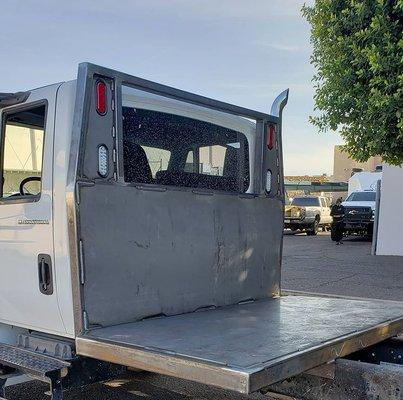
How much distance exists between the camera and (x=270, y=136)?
15.1 feet

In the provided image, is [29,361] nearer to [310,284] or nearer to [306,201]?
[310,284]

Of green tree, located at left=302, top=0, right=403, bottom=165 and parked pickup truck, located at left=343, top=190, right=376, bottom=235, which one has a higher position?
green tree, located at left=302, top=0, right=403, bottom=165

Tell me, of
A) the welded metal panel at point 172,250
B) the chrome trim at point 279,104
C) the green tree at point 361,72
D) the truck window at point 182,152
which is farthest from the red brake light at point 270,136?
the green tree at point 361,72

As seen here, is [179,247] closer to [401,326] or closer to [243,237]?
[243,237]

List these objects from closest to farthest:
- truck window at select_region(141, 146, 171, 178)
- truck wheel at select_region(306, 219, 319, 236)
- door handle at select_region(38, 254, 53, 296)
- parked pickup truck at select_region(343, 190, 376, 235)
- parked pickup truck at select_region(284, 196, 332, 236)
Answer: door handle at select_region(38, 254, 53, 296), truck window at select_region(141, 146, 171, 178), parked pickup truck at select_region(343, 190, 376, 235), parked pickup truck at select_region(284, 196, 332, 236), truck wheel at select_region(306, 219, 319, 236)

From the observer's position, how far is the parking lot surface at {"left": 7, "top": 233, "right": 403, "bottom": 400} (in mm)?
4633

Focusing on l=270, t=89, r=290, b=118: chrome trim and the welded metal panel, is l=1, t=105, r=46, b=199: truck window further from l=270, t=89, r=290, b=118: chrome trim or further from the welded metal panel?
l=270, t=89, r=290, b=118: chrome trim

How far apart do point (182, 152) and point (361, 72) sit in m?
5.80

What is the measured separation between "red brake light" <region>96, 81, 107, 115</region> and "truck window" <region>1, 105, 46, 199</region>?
0.46 m

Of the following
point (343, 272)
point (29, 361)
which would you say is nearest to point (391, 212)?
point (343, 272)

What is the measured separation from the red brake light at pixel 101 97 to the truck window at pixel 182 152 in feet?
0.74

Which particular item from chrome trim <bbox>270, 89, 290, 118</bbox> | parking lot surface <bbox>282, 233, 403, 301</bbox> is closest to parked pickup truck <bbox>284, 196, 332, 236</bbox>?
parking lot surface <bbox>282, 233, 403, 301</bbox>

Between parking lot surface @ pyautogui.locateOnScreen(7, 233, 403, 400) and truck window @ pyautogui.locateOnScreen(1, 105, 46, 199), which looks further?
parking lot surface @ pyautogui.locateOnScreen(7, 233, 403, 400)

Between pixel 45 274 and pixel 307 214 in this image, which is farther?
pixel 307 214
